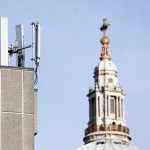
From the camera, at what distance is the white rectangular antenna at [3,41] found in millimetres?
38625

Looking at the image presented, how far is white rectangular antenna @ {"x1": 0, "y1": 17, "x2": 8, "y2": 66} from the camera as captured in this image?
3862 centimetres

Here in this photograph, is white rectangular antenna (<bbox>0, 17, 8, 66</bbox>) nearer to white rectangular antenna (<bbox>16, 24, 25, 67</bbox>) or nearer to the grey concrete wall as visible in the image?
white rectangular antenna (<bbox>16, 24, 25, 67</bbox>)

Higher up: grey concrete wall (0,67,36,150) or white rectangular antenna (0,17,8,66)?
white rectangular antenna (0,17,8,66)

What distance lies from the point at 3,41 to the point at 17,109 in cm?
284

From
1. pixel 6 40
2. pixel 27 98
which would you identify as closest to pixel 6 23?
pixel 6 40

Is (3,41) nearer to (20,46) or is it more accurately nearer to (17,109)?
(20,46)

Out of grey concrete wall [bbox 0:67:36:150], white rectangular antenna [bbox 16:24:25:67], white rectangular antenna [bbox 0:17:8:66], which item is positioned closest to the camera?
grey concrete wall [bbox 0:67:36:150]

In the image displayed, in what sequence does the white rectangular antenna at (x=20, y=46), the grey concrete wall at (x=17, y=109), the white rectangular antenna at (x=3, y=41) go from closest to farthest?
1. the grey concrete wall at (x=17, y=109)
2. the white rectangular antenna at (x=3, y=41)
3. the white rectangular antenna at (x=20, y=46)

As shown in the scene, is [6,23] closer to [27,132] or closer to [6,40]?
[6,40]

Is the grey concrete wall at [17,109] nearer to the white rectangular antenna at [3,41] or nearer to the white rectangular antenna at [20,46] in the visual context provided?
the white rectangular antenna at [3,41]

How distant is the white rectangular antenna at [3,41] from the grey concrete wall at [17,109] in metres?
0.95

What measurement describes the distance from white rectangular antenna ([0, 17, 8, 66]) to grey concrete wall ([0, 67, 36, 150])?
951mm

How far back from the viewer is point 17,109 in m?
37.3

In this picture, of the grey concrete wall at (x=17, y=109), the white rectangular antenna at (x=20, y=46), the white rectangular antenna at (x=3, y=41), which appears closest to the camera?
the grey concrete wall at (x=17, y=109)
